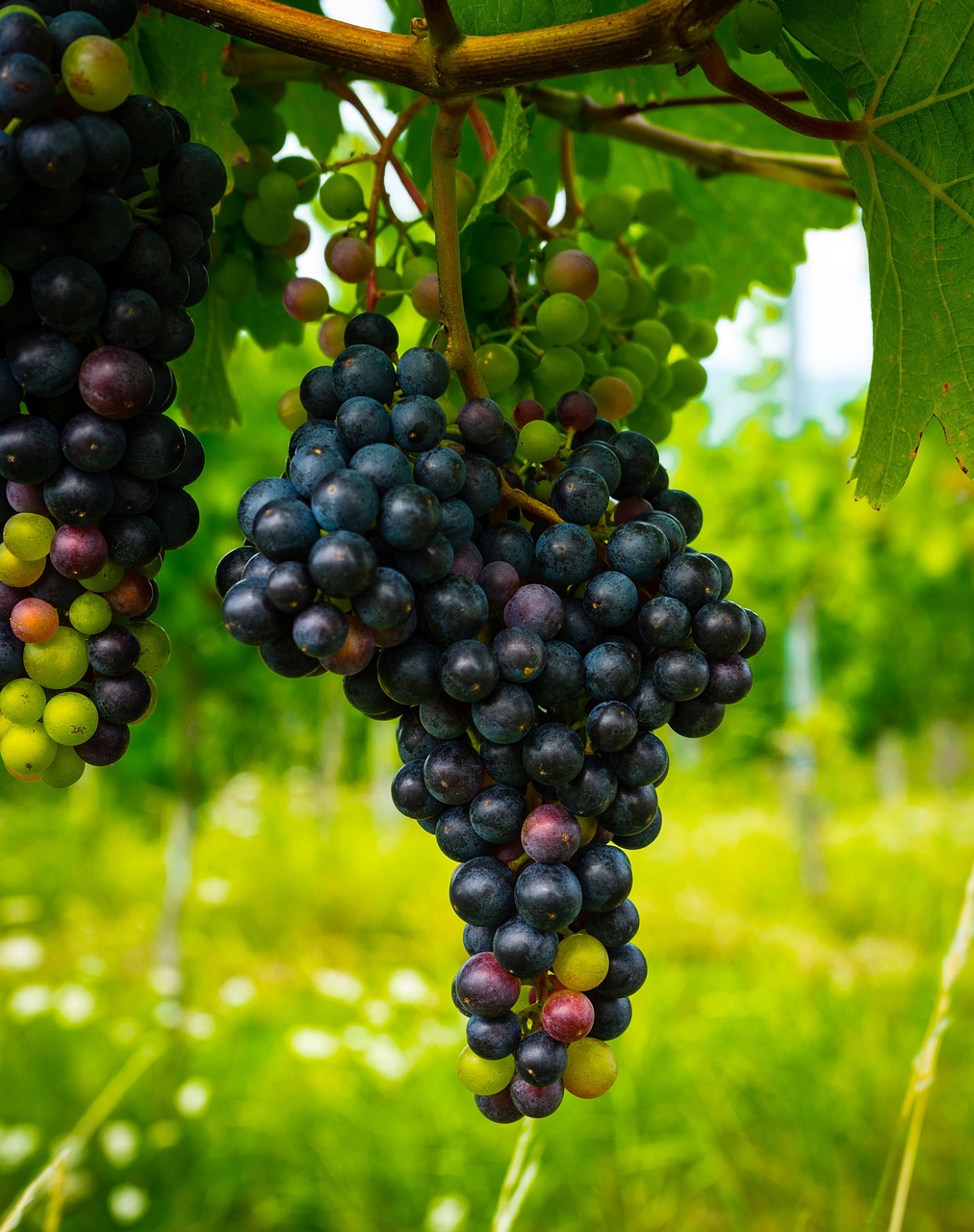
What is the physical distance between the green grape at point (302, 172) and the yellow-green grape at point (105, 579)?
38 cm

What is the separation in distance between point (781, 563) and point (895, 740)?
7.17m

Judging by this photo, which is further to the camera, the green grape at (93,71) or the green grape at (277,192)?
the green grape at (277,192)

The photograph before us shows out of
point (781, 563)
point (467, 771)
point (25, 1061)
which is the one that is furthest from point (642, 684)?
point (781, 563)

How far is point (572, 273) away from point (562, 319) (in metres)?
0.04

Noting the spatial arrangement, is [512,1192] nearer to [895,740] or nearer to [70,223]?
[70,223]

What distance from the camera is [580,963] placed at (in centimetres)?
52

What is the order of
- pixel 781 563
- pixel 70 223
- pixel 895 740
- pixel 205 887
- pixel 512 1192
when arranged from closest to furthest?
pixel 70 223 < pixel 512 1192 < pixel 205 887 < pixel 781 563 < pixel 895 740

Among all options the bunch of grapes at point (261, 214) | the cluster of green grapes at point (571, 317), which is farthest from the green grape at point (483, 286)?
the bunch of grapes at point (261, 214)

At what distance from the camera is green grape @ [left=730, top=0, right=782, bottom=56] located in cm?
56

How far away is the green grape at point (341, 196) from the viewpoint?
0.72 meters

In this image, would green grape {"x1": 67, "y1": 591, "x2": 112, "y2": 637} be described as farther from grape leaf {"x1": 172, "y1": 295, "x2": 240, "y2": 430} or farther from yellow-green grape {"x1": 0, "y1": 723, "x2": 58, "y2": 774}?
grape leaf {"x1": 172, "y1": 295, "x2": 240, "y2": 430}

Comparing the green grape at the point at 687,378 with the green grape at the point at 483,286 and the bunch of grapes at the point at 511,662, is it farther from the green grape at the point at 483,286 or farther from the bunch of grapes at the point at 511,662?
the bunch of grapes at the point at 511,662

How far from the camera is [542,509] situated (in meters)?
0.54

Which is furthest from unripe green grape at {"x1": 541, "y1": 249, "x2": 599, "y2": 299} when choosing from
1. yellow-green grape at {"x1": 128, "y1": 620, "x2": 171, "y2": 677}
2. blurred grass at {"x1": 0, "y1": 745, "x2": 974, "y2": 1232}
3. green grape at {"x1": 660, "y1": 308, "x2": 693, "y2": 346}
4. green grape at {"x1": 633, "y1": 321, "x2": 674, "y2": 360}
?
blurred grass at {"x1": 0, "y1": 745, "x2": 974, "y2": 1232}
